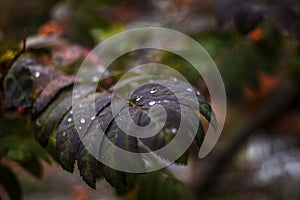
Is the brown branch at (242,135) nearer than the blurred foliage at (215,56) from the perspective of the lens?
No

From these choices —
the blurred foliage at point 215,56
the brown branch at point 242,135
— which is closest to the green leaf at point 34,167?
the blurred foliage at point 215,56

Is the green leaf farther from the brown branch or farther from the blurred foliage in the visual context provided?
the brown branch

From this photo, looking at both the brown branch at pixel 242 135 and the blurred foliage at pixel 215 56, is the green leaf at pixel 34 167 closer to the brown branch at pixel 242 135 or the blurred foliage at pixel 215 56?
the blurred foliage at pixel 215 56

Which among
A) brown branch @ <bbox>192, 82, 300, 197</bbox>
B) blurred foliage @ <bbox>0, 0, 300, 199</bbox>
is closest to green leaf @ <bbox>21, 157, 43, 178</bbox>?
blurred foliage @ <bbox>0, 0, 300, 199</bbox>

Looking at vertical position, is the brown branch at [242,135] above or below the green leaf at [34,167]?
above

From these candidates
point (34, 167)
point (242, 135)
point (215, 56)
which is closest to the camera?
point (34, 167)

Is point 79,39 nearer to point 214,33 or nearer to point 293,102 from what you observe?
point 214,33

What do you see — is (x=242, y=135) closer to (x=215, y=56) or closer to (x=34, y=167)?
(x=215, y=56)

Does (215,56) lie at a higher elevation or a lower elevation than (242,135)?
lower

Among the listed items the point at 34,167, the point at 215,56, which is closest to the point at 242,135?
the point at 215,56
